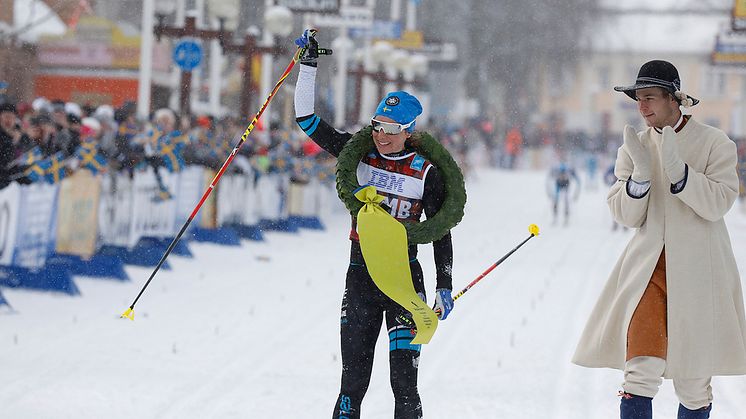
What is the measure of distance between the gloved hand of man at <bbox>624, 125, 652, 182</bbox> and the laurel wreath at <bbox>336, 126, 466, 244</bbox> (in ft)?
2.40

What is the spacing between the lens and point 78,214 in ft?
37.8

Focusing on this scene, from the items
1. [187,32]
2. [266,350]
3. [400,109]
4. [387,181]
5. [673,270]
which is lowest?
[266,350]

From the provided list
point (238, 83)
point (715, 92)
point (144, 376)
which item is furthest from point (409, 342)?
point (715, 92)

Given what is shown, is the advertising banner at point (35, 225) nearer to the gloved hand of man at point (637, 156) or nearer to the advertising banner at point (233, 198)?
the advertising banner at point (233, 198)

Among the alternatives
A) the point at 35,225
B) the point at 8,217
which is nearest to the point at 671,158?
the point at 8,217

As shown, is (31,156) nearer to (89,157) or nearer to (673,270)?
(89,157)

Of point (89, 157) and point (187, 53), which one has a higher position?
point (187, 53)

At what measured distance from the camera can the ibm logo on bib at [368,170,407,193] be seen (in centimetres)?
501

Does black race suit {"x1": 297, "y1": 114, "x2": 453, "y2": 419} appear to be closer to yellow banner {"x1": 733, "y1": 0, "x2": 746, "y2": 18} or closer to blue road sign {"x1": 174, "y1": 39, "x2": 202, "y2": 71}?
blue road sign {"x1": 174, "y1": 39, "x2": 202, "y2": 71}

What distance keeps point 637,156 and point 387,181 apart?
41.5 inches

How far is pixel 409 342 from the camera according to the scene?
200 inches

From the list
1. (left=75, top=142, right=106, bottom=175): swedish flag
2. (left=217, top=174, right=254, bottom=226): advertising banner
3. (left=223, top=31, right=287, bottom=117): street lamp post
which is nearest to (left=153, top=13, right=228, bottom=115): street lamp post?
(left=223, top=31, right=287, bottom=117): street lamp post

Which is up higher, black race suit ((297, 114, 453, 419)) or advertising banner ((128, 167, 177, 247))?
black race suit ((297, 114, 453, 419))

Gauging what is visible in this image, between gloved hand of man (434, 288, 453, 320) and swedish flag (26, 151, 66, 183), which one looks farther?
swedish flag (26, 151, 66, 183)
